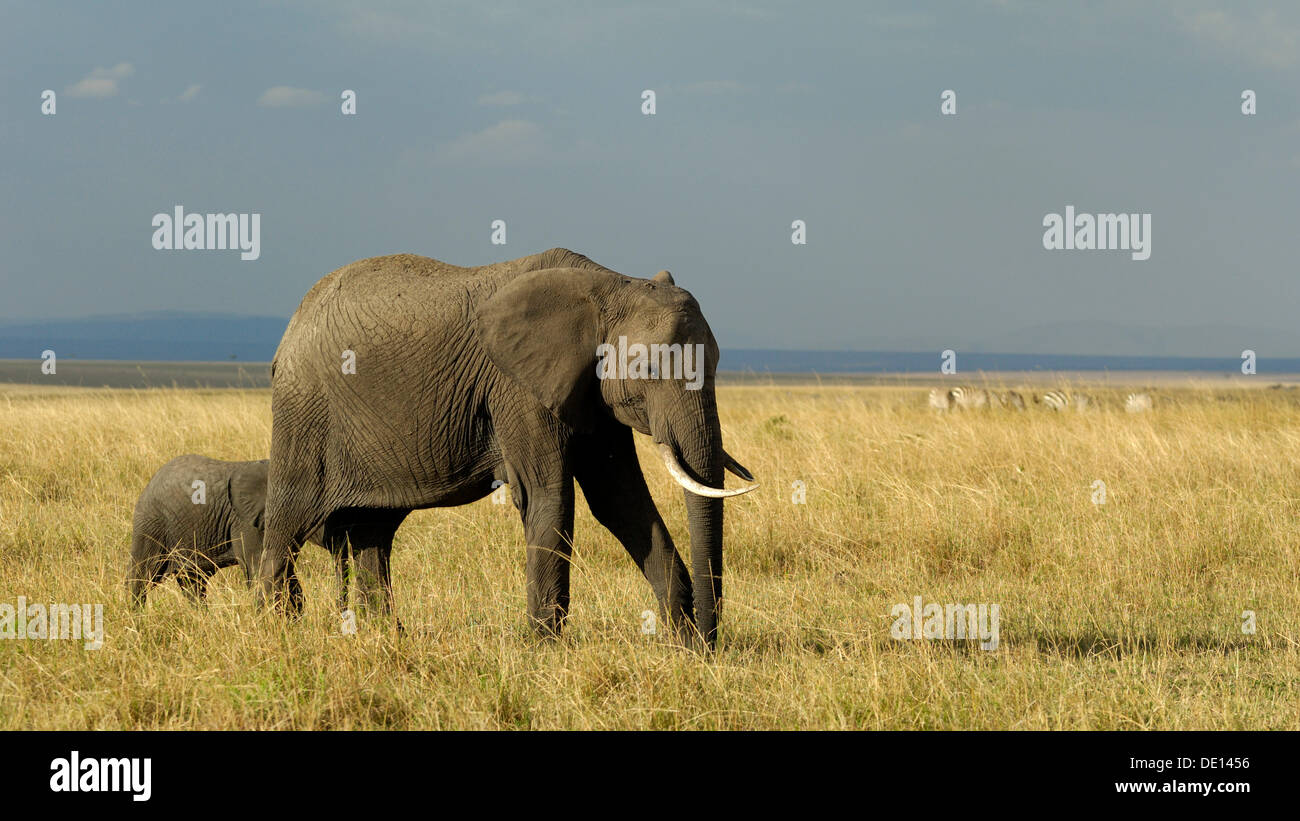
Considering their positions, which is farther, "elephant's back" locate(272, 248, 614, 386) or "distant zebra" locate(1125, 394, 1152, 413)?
"distant zebra" locate(1125, 394, 1152, 413)

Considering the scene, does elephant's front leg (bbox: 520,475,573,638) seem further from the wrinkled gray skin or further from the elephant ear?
the wrinkled gray skin

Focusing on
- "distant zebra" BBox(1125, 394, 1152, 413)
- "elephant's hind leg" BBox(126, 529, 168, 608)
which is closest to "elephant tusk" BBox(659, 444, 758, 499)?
"elephant's hind leg" BBox(126, 529, 168, 608)

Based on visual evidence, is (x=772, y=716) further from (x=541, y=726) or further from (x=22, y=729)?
(x=22, y=729)

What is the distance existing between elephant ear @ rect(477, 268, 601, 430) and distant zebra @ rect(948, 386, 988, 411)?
567 inches

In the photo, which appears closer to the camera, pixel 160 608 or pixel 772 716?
pixel 772 716

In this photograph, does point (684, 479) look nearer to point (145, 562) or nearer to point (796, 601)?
point (796, 601)

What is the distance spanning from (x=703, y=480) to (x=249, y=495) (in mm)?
3494

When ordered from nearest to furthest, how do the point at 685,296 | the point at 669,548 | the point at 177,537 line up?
the point at 685,296
the point at 669,548
the point at 177,537

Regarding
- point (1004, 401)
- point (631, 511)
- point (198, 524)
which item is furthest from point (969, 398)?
point (198, 524)

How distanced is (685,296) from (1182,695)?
3280 millimetres

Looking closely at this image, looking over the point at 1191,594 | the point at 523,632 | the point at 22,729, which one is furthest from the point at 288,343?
the point at 1191,594

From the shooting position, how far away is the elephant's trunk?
22.0 feet

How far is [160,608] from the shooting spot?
24.1 feet

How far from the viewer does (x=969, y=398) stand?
21.2 metres
